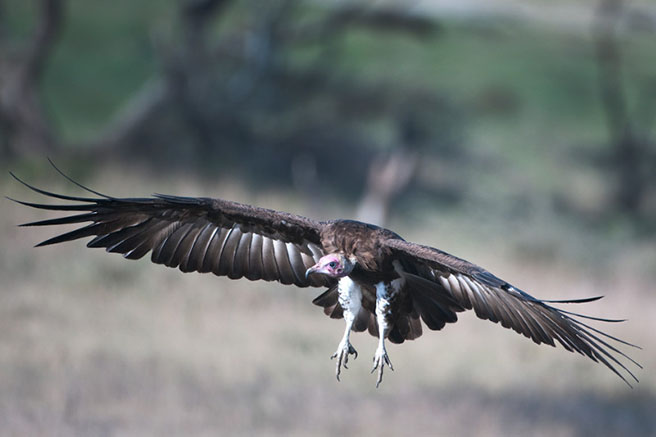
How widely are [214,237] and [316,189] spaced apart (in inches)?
564

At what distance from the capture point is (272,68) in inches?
949

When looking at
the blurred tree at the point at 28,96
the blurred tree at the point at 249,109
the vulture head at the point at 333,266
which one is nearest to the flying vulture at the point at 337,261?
the vulture head at the point at 333,266

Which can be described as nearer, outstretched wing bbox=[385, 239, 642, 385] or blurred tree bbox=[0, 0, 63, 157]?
outstretched wing bbox=[385, 239, 642, 385]

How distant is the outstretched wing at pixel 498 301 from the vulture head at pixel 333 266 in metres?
0.31

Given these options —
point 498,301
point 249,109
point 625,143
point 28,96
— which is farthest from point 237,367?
point 625,143

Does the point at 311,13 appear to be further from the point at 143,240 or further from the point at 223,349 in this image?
the point at 143,240

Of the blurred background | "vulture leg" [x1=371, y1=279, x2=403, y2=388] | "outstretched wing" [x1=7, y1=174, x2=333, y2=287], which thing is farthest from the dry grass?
"vulture leg" [x1=371, y1=279, x2=403, y2=388]

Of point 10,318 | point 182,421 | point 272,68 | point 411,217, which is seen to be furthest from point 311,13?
point 182,421

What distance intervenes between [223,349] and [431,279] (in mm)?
6060

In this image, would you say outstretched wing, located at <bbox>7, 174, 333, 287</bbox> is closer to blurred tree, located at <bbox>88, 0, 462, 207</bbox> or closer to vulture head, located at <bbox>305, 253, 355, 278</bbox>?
vulture head, located at <bbox>305, 253, 355, 278</bbox>

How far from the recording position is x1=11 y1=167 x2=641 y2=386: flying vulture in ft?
18.4

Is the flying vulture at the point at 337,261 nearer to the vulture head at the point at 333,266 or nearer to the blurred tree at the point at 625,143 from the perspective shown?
the vulture head at the point at 333,266

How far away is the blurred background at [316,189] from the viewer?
10.5 metres

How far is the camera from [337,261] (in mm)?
5609
